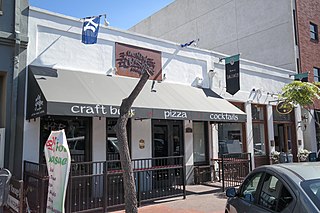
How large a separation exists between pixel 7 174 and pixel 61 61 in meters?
4.31

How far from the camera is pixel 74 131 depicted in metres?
9.36

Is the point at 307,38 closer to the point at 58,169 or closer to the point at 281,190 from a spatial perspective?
the point at 281,190

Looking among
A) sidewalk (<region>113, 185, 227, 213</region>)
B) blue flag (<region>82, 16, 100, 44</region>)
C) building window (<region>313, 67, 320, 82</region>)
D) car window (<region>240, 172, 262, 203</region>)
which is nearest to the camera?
car window (<region>240, 172, 262, 203</region>)

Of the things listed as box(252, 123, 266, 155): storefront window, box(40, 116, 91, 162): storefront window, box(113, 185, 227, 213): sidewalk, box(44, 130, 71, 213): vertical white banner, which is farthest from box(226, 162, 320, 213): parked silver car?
box(252, 123, 266, 155): storefront window

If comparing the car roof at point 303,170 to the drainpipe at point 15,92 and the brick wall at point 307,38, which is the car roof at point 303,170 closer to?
the drainpipe at point 15,92

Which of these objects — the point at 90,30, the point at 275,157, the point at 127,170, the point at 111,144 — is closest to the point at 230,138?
the point at 275,157

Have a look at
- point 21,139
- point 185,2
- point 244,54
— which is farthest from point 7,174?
point 185,2

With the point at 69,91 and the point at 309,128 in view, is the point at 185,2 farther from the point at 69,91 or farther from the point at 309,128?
the point at 69,91

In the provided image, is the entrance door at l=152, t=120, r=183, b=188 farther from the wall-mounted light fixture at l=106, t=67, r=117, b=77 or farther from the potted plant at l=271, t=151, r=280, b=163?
the potted plant at l=271, t=151, r=280, b=163

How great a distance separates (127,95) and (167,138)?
3035mm

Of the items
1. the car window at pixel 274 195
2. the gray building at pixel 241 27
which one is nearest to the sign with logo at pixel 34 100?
the car window at pixel 274 195

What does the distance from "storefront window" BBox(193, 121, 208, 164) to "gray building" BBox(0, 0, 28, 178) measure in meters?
6.78

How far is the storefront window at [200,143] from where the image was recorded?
1257 cm

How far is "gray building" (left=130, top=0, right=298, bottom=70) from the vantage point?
754 inches
